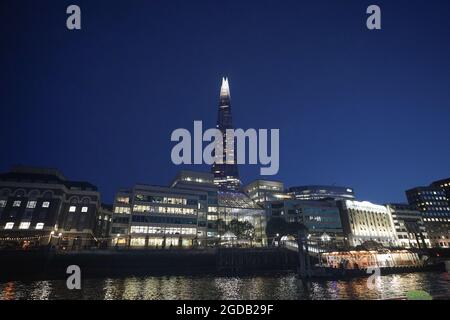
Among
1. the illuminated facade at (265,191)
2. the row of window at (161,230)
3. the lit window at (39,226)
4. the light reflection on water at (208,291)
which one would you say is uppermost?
the illuminated facade at (265,191)

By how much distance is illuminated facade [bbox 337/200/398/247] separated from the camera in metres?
125

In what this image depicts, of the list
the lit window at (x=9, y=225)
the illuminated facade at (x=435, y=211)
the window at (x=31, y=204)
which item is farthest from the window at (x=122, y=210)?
the illuminated facade at (x=435, y=211)

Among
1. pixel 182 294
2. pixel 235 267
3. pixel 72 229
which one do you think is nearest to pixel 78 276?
pixel 182 294

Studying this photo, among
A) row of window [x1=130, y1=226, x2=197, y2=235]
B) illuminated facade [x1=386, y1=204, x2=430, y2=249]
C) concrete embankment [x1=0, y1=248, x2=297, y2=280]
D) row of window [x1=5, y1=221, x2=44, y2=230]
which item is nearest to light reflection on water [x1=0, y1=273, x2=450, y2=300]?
concrete embankment [x1=0, y1=248, x2=297, y2=280]

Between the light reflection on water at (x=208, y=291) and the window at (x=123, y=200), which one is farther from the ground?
the window at (x=123, y=200)

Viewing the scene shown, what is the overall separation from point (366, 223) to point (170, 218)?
9859 centimetres

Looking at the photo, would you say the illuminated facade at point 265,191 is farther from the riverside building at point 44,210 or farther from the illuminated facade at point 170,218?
the riverside building at point 44,210

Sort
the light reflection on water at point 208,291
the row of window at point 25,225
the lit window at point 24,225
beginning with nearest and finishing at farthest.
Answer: the light reflection on water at point 208,291, the row of window at point 25,225, the lit window at point 24,225

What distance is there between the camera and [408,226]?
149250 millimetres

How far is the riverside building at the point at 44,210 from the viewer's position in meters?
78.2

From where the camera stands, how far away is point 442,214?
174m

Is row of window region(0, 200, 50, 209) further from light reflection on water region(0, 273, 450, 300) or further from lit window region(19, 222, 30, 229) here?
light reflection on water region(0, 273, 450, 300)

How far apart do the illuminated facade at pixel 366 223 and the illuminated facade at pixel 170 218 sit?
42189 mm
